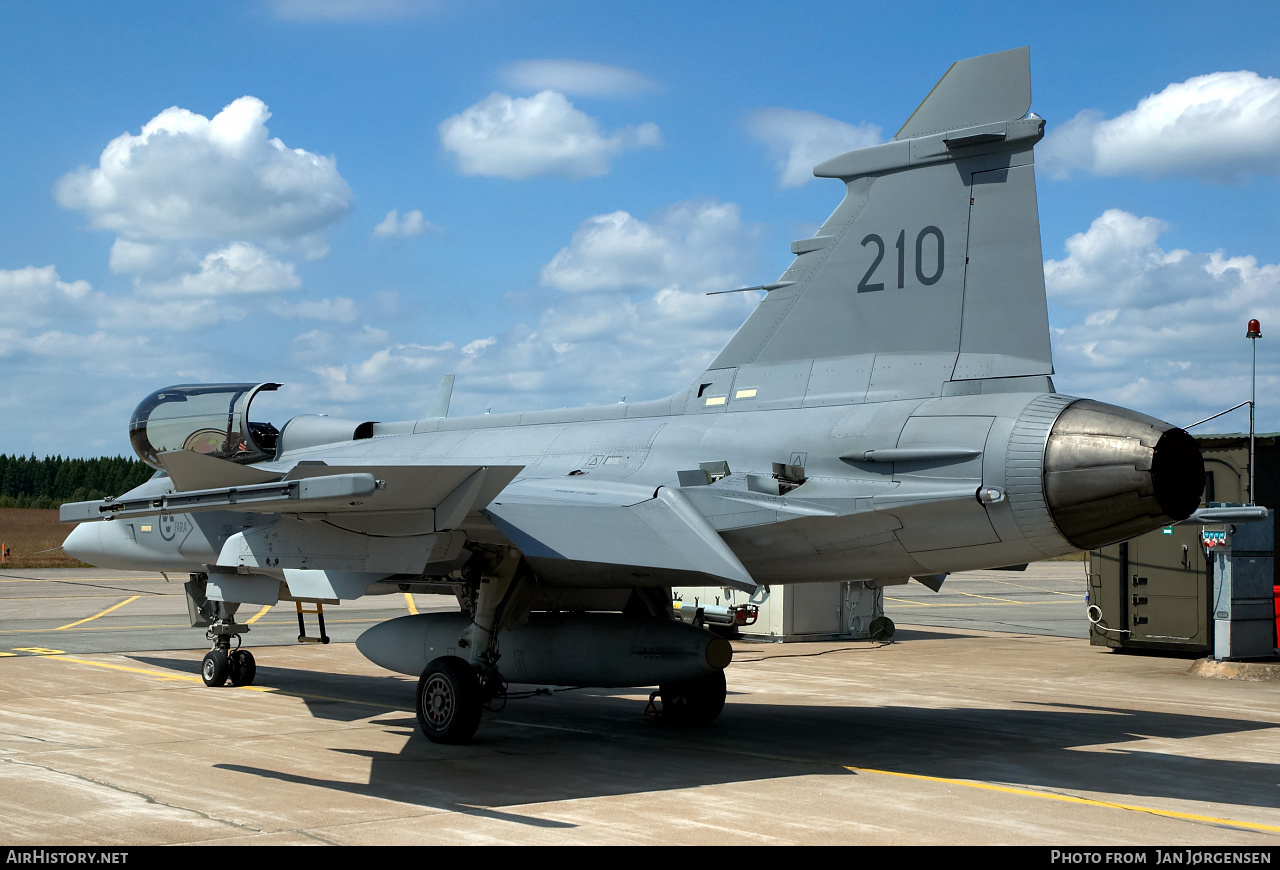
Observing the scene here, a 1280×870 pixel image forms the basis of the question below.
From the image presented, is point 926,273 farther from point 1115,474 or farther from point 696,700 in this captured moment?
point 696,700

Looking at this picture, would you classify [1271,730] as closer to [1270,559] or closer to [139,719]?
[1270,559]

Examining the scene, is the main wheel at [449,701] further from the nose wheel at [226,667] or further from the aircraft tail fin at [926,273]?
the nose wheel at [226,667]

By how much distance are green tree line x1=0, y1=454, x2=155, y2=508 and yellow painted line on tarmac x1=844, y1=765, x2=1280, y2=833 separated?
7463 cm

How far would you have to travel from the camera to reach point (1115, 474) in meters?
7.22

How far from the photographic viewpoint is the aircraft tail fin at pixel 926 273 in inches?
324

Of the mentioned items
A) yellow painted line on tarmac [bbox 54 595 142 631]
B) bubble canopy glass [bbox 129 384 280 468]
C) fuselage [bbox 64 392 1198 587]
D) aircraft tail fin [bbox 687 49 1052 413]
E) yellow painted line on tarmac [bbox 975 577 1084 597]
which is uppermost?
aircraft tail fin [bbox 687 49 1052 413]

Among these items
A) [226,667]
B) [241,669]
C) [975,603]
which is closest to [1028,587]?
[975,603]

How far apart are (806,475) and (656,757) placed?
263 cm

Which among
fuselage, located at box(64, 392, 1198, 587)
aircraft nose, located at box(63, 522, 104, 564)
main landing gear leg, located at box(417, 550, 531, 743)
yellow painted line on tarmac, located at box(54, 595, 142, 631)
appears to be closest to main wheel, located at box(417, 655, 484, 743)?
main landing gear leg, located at box(417, 550, 531, 743)

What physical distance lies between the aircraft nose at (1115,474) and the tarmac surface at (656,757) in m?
1.83

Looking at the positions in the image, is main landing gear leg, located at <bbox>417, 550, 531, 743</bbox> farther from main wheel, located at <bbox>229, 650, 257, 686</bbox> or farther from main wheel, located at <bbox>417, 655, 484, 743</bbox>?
main wheel, located at <bbox>229, 650, 257, 686</bbox>

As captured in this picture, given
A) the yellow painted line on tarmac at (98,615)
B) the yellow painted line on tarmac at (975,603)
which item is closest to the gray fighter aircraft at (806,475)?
the yellow painted line on tarmac at (98,615)

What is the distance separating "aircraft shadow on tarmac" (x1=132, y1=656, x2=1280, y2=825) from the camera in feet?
25.7
